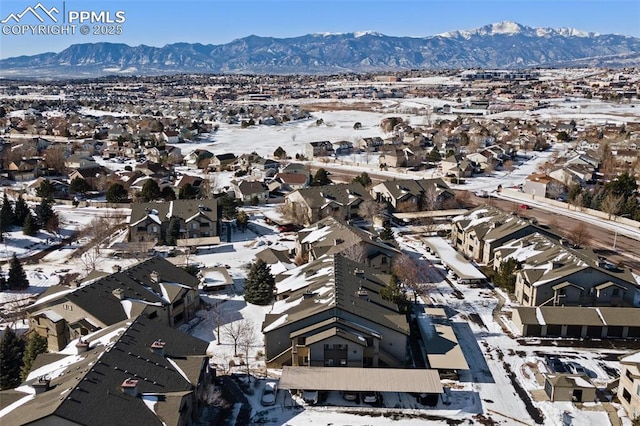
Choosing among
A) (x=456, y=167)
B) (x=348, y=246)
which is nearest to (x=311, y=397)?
(x=348, y=246)

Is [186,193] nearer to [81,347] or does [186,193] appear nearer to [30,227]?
[30,227]

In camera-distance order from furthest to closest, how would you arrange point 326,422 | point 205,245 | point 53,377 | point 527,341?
point 205,245 < point 527,341 < point 326,422 < point 53,377

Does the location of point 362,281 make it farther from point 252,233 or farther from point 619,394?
point 252,233

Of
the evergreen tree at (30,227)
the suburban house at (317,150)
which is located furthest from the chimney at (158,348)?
the suburban house at (317,150)

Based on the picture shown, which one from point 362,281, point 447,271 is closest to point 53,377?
point 362,281

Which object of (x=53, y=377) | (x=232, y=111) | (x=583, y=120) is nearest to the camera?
(x=53, y=377)

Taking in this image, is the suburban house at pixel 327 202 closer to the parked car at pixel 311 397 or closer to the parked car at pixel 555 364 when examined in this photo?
the parked car at pixel 555 364

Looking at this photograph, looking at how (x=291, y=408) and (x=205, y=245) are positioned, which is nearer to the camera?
(x=291, y=408)
